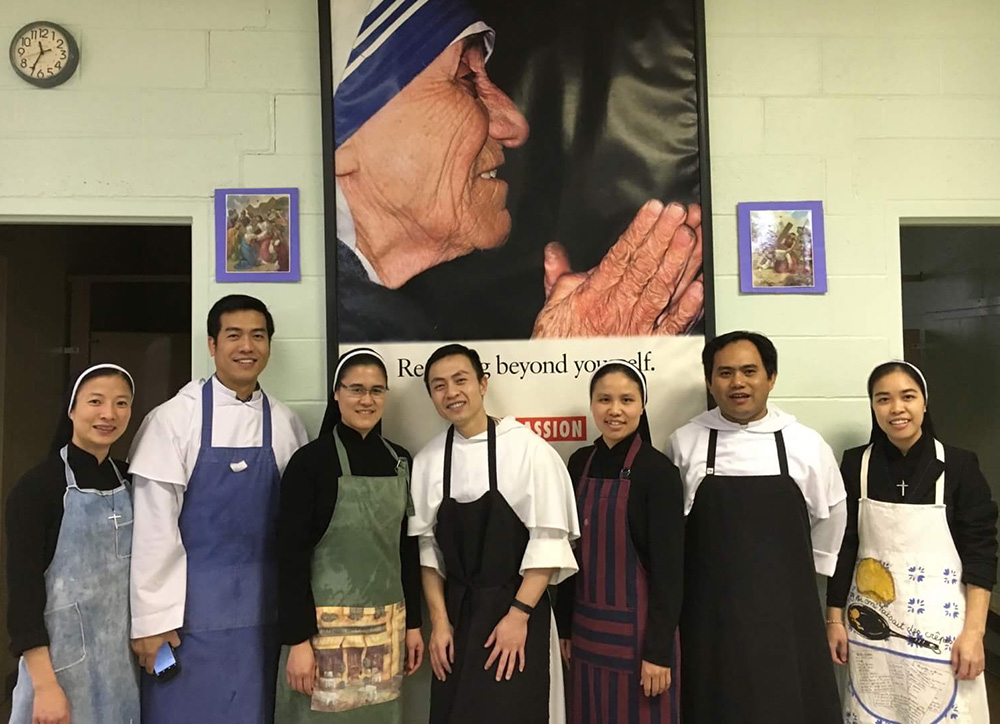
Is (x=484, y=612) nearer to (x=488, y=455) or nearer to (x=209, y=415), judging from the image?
(x=488, y=455)

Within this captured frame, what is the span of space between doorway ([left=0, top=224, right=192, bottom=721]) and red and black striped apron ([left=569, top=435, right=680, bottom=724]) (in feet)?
6.69

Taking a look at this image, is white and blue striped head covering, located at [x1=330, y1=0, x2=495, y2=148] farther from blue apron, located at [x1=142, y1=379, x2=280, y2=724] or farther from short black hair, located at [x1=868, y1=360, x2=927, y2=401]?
short black hair, located at [x1=868, y1=360, x2=927, y2=401]

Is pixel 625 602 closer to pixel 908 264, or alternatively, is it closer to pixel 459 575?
pixel 459 575

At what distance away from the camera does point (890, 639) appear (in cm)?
177

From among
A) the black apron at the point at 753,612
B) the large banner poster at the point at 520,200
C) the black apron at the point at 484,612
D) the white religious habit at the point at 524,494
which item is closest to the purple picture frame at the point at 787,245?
the large banner poster at the point at 520,200

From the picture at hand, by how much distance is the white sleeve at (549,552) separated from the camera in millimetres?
1631

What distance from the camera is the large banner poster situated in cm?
206

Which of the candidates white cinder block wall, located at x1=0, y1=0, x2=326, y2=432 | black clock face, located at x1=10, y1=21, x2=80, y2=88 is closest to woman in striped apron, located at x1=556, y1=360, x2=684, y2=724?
white cinder block wall, located at x1=0, y1=0, x2=326, y2=432

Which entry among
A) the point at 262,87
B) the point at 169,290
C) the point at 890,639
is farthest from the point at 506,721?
the point at 169,290

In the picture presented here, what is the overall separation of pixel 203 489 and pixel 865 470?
1791mm

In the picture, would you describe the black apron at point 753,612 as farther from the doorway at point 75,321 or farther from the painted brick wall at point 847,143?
the doorway at point 75,321

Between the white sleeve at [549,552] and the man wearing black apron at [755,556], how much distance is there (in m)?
0.35

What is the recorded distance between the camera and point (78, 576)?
154 centimetres

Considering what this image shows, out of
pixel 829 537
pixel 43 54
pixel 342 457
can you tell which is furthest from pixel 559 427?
pixel 43 54
